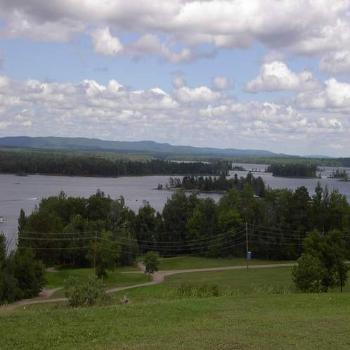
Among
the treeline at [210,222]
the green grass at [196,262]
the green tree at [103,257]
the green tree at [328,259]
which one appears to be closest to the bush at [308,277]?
the green tree at [328,259]

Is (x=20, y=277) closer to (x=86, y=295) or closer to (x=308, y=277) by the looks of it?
(x=308, y=277)

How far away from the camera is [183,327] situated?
1237 cm

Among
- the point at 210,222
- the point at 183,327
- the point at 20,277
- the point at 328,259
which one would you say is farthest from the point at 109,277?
the point at 183,327

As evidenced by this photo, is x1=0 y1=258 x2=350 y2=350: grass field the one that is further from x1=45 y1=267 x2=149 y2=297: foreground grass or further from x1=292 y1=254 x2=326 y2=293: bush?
x1=45 y1=267 x2=149 y2=297: foreground grass

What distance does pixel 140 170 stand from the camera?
199125mm

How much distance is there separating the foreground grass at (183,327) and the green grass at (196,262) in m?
42.5

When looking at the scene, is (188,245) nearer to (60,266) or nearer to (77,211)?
(77,211)

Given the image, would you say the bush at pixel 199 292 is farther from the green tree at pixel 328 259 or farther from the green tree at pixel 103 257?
the green tree at pixel 103 257

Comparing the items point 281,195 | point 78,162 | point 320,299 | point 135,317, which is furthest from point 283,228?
point 78,162

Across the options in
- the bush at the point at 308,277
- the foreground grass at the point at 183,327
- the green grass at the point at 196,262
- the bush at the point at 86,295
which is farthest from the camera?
the green grass at the point at 196,262

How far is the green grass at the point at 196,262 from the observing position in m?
58.8

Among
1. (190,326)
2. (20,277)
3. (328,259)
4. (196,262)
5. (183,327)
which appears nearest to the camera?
(183,327)

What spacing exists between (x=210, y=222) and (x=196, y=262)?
415 inches

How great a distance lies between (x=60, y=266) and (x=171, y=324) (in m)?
47.9
